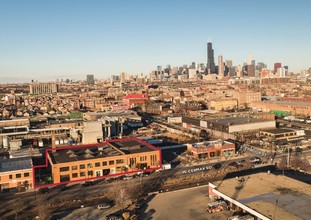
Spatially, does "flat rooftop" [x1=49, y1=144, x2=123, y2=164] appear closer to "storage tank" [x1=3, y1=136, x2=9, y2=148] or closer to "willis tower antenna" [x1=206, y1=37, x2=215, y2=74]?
"storage tank" [x1=3, y1=136, x2=9, y2=148]

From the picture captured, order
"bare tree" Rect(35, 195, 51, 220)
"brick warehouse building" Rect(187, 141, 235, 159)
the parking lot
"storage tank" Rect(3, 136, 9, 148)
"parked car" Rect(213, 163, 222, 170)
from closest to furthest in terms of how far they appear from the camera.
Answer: "bare tree" Rect(35, 195, 51, 220) → the parking lot → "parked car" Rect(213, 163, 222, 170) → "brick warehouse building" Rect(187, 141, 235, 159) → "storage tank" Rect(3, 136, 9, 148)

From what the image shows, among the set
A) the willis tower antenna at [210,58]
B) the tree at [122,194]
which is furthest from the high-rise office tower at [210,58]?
the tree at [122,194]

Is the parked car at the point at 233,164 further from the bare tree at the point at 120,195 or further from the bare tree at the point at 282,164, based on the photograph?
the bare tree at the point at 120,195

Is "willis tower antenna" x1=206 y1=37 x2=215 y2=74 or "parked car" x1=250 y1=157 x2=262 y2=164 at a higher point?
"willis tower antenna" x1=206 y1=37 x2=215 y2=74

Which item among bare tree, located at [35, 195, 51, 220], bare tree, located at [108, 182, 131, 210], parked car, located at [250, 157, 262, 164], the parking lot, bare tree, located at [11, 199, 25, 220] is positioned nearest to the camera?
bare tree, located at [35, 195, 51, 220]

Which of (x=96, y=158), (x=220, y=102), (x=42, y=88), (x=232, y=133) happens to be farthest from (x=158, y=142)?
(x=42, y=88)

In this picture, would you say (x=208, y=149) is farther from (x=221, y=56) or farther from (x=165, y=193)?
(x=221, y=56)

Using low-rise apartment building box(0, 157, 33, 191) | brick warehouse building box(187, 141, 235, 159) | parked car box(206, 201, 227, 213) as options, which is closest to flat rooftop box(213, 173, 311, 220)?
parked car box(206, 201, 227, 213)
